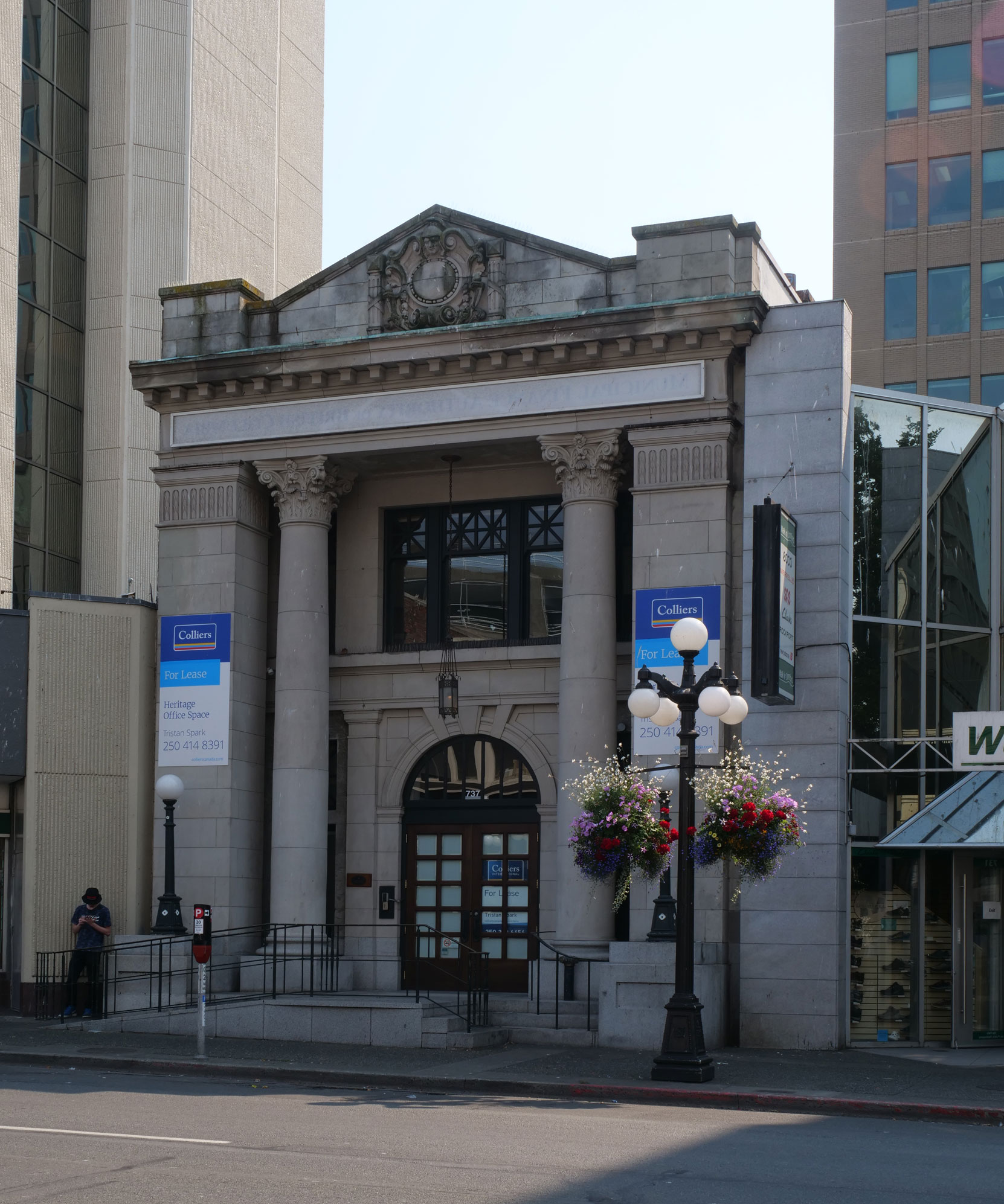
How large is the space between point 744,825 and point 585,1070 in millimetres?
3433

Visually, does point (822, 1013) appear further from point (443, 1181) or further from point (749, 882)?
point (443, 1181)

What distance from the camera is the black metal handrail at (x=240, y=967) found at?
24953 mm

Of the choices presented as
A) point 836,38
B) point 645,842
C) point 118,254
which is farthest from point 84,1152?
point 836,38

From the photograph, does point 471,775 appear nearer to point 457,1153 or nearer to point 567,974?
point 567,974

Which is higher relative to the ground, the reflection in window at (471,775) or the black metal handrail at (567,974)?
the reflection in window at (471,775)

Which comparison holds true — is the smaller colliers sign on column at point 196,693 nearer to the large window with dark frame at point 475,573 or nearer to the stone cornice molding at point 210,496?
the stone cornice molding at point 210,496

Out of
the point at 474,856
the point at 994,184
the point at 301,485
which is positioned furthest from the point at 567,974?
the point at 994,184

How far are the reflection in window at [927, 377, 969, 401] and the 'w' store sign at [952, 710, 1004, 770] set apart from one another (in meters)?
34.2

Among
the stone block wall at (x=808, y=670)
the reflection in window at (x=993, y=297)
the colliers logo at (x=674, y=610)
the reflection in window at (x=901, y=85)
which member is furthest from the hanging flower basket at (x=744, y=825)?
the reflection in window at (x=901, y=85)

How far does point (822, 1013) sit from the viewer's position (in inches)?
872

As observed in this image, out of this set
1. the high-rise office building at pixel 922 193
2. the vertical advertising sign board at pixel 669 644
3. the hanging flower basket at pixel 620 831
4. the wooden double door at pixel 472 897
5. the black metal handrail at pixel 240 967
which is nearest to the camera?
the hanging flower basket at pixel 620 831

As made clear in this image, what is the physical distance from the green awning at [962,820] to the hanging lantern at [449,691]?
731 cm

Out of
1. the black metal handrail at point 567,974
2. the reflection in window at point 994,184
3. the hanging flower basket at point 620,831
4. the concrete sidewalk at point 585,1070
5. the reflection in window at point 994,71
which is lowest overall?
the concrete sidewalk at point 585,1070

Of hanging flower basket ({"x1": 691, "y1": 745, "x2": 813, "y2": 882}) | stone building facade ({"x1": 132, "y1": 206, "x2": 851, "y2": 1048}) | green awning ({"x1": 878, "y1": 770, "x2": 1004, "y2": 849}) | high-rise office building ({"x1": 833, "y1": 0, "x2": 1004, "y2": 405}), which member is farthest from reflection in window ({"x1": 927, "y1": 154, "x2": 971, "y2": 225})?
hanging flower basket ({"x1": 691, "y1": 745, "x2": 813, "y2": 882})
